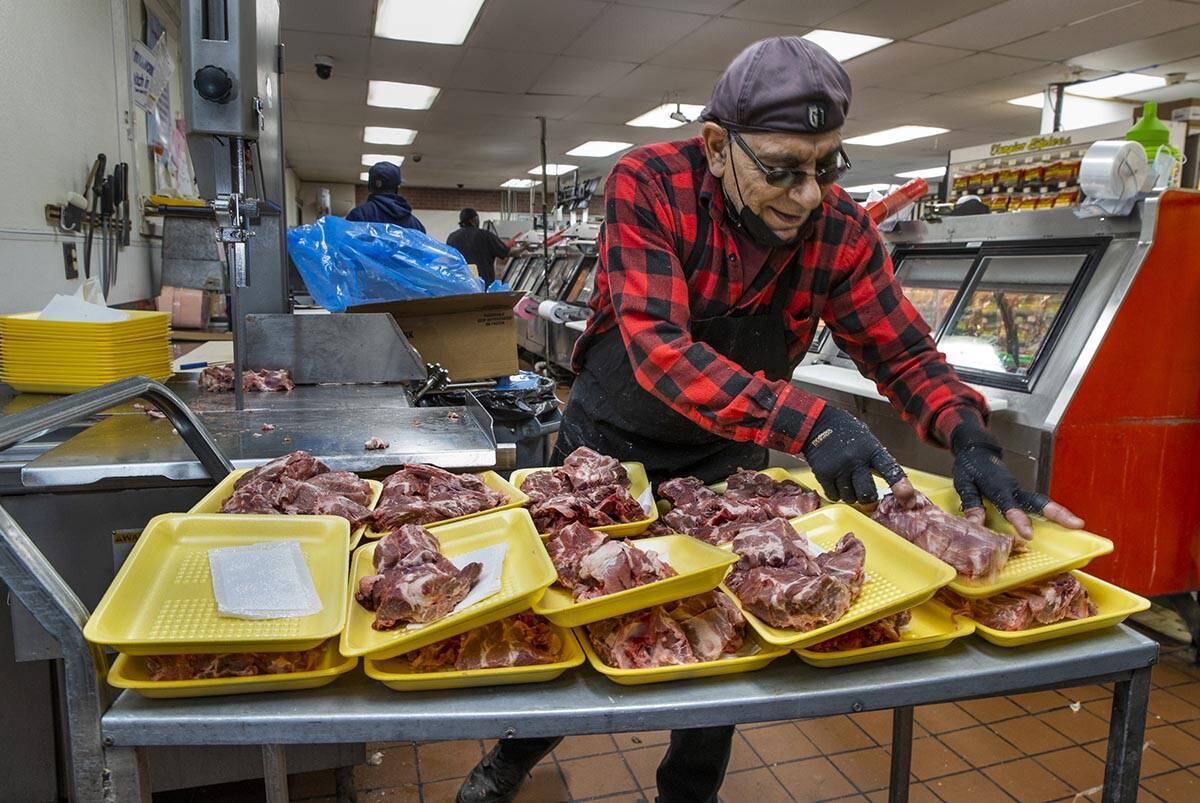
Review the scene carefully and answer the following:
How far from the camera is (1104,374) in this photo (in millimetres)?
2793

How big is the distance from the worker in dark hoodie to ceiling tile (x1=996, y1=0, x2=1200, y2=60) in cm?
551

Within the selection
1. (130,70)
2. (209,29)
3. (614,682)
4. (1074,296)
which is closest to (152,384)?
(209,29)

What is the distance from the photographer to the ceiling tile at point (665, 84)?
330 inches

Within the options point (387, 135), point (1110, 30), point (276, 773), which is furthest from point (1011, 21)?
point (387, 135)

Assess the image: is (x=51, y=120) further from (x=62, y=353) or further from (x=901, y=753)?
(x=901, y=753)

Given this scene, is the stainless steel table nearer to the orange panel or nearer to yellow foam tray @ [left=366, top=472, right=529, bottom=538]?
yellow foam tray @ [left=366, top=472, right=529, bottom=538]

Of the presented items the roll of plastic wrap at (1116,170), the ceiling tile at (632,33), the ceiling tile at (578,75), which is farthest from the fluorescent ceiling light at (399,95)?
the roll of plastic wrap at (1116,170)

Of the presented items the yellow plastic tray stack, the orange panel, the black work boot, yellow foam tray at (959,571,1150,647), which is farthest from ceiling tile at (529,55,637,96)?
yellow foam tray at (959,571,1150,647)

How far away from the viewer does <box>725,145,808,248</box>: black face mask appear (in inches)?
69.4

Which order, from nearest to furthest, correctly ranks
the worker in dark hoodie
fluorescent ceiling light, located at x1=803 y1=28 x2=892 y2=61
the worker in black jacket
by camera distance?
1. the worker in dark hoodie
2. fluorescent ceiling light, located at x1=803 y1=28 x2=892 y2=61
3. the worker in black jacket

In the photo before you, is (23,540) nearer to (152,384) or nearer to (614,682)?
(152,384)

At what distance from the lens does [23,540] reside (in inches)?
39.8

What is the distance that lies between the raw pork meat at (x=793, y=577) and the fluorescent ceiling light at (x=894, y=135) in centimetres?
1109

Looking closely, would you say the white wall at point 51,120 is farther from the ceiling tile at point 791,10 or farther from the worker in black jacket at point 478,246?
the worker in black jacket at point 478,246
